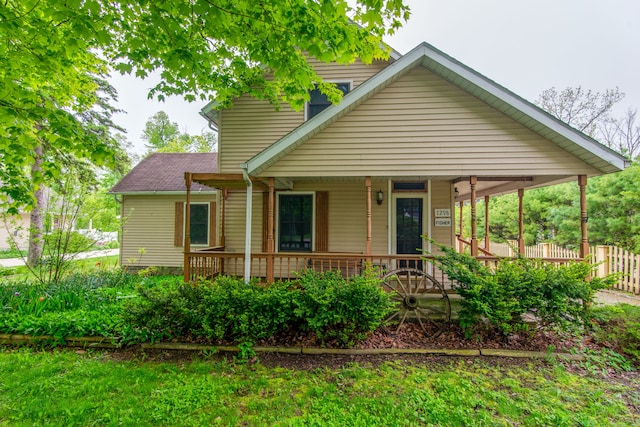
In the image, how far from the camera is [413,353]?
13.8 feet

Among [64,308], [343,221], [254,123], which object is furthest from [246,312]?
[254,123]

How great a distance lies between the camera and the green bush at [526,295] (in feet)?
13.7

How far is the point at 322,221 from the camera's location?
7305 mm

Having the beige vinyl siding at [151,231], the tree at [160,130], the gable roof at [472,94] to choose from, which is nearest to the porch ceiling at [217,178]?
the gable roof at [472,94]

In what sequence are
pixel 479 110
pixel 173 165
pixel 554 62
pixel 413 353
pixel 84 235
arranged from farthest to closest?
1. pixel 554 62
2. pixel 173 165
3. pixel 84 235
4. pixel 479 110
5. pixel 413 353

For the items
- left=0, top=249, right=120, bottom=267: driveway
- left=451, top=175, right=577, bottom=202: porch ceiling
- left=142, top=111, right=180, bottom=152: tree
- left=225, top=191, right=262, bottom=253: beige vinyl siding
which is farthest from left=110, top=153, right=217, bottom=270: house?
left=142, top=111, right=180, bottom=152: tree

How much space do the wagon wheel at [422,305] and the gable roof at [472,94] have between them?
319 centimetres

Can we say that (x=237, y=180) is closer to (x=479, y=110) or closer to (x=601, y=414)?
(x=479, y=110)

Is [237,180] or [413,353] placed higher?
[237,180]

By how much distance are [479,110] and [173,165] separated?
12168 millimetres

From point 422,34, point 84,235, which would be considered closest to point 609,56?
point 422,34

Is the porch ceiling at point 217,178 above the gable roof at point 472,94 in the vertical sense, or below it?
below

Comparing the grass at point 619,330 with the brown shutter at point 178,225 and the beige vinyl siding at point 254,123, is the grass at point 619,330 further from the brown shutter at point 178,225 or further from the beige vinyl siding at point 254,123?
the brown shutter at point 178,225

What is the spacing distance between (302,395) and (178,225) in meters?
8.98
